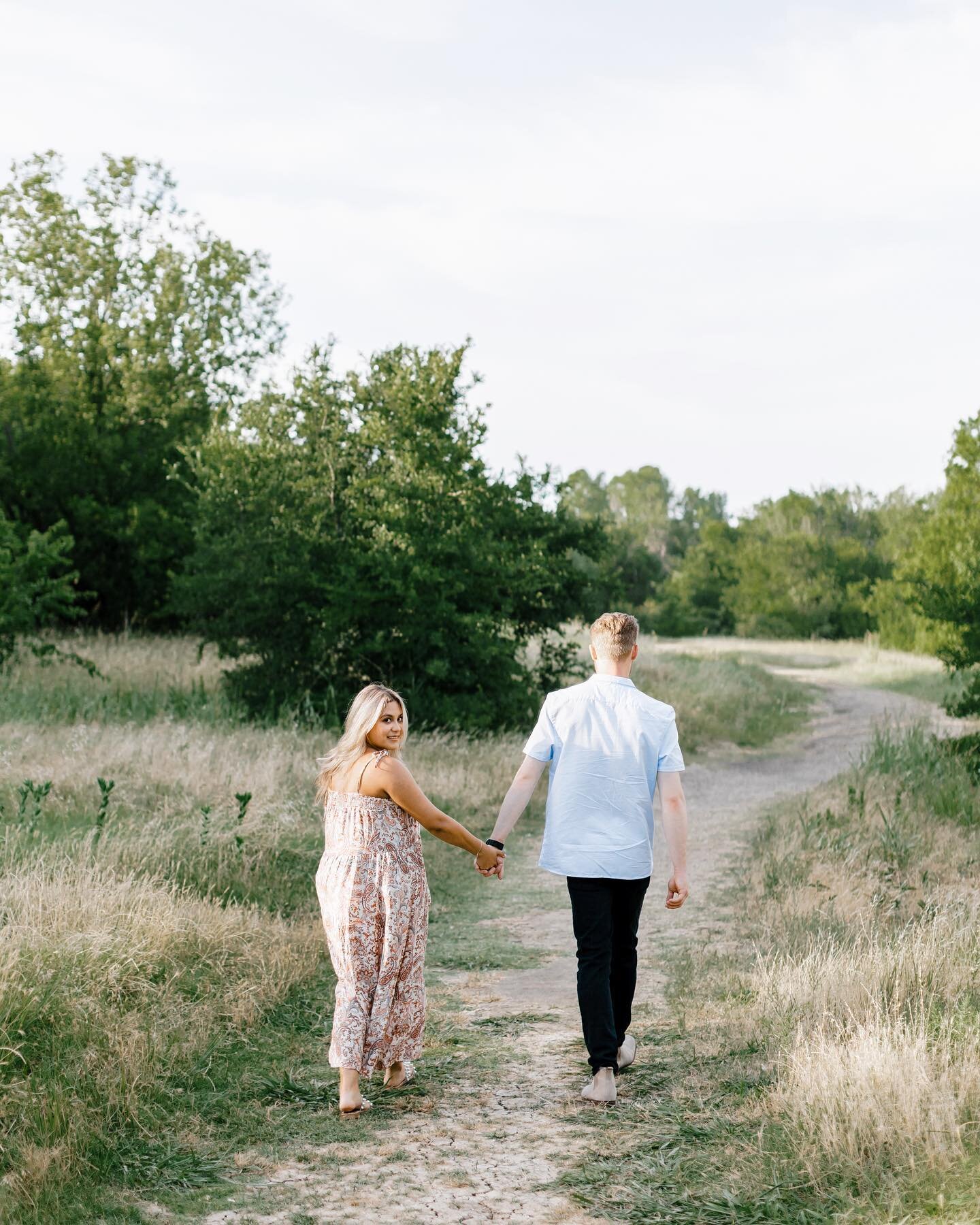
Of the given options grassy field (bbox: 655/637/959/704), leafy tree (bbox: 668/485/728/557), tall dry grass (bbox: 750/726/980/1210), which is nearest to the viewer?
tall dry grass (bbox: 750/726/980/1210)

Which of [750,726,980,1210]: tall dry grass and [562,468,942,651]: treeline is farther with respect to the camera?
[562,468,942,651]: treeline

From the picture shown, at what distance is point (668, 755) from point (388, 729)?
1205 mm

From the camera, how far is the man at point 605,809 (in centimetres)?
494

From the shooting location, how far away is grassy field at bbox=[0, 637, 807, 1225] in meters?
4.31

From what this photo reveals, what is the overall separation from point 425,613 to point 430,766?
9.85 feet

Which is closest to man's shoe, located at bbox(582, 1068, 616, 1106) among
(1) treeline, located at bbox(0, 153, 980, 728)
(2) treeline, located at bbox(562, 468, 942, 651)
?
(1) treeline, located at bbox(0, 153, 980, 728)

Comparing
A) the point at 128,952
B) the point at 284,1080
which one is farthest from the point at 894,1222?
the point at 128,952

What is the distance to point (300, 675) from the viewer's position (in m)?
15.7

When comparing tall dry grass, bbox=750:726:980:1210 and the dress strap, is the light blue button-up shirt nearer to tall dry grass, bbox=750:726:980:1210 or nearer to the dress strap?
the dress strap

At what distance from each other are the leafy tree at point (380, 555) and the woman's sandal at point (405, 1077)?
9474 mm

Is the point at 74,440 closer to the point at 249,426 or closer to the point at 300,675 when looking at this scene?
the point at 249,426

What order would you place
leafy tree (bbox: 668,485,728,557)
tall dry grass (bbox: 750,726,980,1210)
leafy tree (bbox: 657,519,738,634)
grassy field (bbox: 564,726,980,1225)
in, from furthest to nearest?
1. leafy tree (bbox: 668,485,728,557)
2. leafy tree (bbox: 657,519,738,634)
3. tall dry grass (bbox: 750,726,980,1210)
4. grassy field (bbox: 564,726,980,1225)

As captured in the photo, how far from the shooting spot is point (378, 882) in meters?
5.02

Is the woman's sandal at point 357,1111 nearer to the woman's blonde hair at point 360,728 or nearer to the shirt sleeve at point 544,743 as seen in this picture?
the woman's blonde hair at point 360,728
